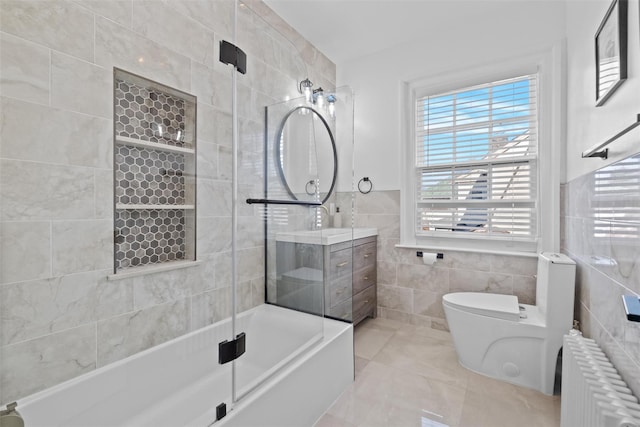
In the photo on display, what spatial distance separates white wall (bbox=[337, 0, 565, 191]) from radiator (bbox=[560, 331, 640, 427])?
1.81 metres

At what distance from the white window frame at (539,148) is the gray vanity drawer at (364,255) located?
0.94ft

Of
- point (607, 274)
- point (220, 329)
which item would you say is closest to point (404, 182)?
point (607, 274)

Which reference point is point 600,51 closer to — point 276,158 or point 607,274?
point 607,274

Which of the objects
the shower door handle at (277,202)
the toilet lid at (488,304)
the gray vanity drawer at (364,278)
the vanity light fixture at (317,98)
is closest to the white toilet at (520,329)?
the toilet lid at (488,304)

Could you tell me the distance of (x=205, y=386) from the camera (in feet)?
4.55

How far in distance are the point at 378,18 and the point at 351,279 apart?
221cm

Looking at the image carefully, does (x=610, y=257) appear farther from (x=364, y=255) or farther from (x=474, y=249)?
(x=364, y=255)

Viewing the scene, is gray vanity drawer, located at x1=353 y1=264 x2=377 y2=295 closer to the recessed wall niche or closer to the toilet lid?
the toilet lid

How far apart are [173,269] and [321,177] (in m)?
1.15

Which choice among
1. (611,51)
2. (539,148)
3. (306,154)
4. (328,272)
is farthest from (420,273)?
(611,51)

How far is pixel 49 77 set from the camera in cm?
119

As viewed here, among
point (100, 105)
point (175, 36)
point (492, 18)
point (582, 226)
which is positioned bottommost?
point (582, 226)

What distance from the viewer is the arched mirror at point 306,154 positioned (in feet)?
5.82

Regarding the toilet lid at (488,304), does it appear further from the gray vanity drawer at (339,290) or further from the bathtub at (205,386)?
the bathtub at (205,386)
